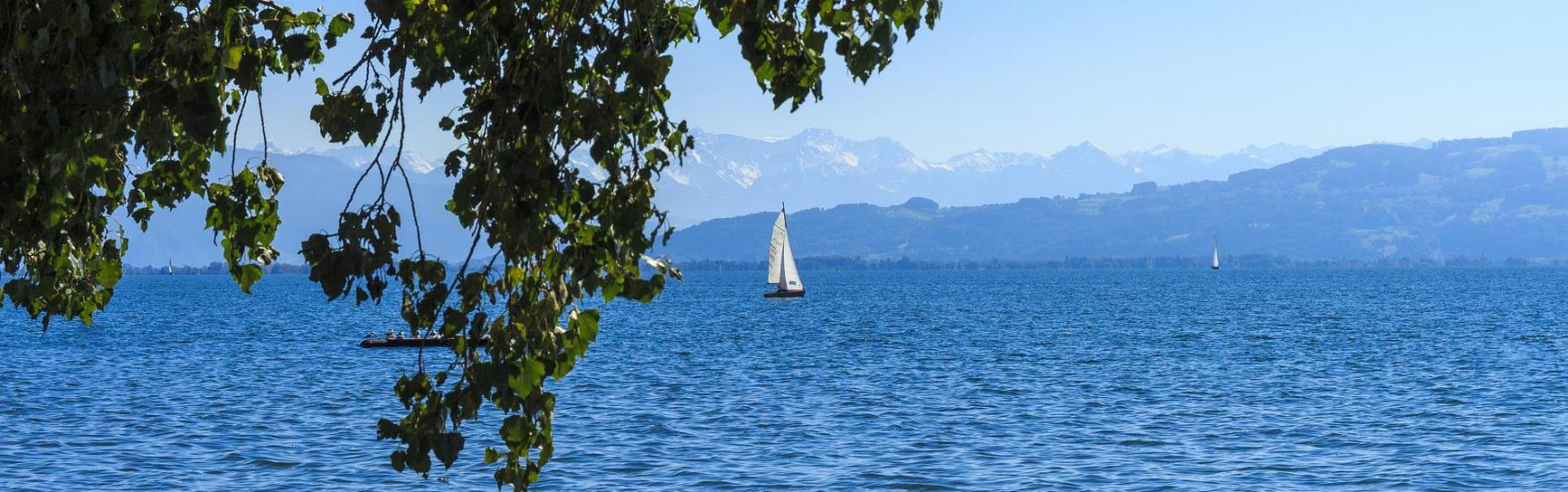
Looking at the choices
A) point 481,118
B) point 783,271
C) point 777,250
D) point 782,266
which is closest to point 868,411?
point 481,118

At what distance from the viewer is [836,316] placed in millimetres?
139875

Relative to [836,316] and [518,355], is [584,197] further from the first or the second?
[836,316]

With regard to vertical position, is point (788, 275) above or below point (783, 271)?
below

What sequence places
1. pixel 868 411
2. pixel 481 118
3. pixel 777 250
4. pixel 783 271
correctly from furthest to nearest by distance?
pixel 783 271, pixel 777 250, pixel 868 411, pixel 481 118

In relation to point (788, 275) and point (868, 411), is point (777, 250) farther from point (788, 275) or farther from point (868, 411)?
point (868, 411)

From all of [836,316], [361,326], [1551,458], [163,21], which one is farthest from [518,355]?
[836,316]

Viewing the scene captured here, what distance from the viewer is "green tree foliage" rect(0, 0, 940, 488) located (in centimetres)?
654

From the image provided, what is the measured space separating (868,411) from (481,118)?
138 ft

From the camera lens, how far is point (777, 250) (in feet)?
533

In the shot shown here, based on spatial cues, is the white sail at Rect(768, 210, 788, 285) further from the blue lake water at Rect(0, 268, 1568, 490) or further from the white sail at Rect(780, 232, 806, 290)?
the blue lake water at Rect(0, 268, 1568, 490)

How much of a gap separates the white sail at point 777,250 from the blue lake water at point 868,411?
46.9 meters

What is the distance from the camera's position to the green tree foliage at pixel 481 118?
654 cm

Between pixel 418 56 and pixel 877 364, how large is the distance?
66539mm

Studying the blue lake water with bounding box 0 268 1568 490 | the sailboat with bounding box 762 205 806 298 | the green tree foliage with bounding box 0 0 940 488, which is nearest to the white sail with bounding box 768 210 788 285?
the sailboat with bounding box 762 205 806 298
